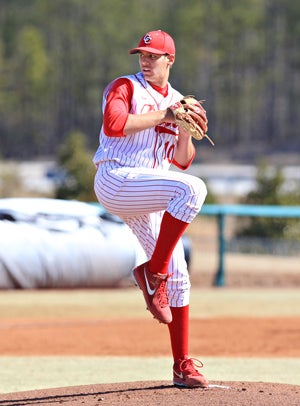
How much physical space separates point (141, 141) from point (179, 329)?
3.29ft

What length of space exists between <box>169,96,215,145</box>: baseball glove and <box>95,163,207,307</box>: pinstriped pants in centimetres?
23

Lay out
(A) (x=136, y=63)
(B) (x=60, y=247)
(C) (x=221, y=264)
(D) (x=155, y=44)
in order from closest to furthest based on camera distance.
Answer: (D) (x=155, y=44)
(B) (x=60, y=247)
(C) (x=221, y=264)
(A) (x=136, y=63)

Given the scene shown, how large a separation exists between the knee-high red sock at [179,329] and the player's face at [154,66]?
1.18 m

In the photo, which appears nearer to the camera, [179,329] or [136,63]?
[179,329]

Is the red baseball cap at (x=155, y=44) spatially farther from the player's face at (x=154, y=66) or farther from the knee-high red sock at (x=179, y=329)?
the knee-high red sock at (x=179, y=329)

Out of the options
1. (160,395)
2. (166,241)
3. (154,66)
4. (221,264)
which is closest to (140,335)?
(160,395)

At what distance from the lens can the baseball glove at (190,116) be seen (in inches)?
201

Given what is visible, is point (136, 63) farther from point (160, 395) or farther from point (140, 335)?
point (160, 395)

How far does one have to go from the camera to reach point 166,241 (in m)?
5.18

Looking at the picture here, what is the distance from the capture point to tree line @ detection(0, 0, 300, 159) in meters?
69.3

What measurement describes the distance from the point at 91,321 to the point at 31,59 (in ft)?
193

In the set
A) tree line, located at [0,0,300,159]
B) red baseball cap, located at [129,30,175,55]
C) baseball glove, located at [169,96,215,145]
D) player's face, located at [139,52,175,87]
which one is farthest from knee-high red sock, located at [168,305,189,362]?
tree line, located at [0,0,300,159]

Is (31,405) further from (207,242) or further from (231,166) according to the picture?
(231,166)

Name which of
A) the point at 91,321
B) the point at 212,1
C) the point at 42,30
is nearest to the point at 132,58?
the point at 212,1
